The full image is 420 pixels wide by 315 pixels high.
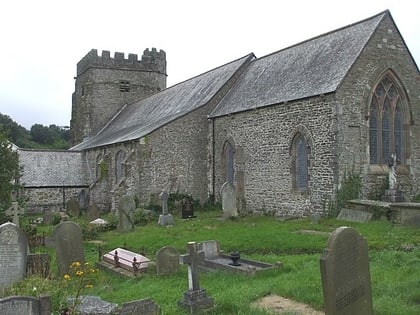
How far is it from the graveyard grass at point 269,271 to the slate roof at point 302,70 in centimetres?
608

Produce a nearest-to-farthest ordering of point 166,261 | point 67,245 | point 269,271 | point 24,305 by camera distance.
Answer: point 24,305 → point 269,271 → point 166,261 → point 67,245

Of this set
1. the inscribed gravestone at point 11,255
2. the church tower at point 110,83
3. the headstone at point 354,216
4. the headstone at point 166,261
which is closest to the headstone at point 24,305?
the inscribed gravestone at point 11,255

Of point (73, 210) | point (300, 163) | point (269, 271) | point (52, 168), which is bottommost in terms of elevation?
point (269, 271)

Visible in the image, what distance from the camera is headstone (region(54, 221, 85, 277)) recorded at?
10359mm

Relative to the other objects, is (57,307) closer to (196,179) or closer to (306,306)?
(306,306)

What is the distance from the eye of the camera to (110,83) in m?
41.2

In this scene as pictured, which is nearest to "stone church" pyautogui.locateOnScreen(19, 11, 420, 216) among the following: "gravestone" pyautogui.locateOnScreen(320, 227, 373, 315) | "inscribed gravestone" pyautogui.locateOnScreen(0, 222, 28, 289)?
"gravestone" pyautogui.locateOnScreen(320, 227, 373, 315)

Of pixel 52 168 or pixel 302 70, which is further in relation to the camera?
pixel 52 168

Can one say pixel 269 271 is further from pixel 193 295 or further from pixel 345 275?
pixel 345 275

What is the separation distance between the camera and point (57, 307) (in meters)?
6.96

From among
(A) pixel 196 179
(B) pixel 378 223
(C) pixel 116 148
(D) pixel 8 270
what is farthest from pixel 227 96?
(D) pixel 8 270

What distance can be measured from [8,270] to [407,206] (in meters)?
11.9

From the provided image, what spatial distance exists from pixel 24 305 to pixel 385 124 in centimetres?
1768

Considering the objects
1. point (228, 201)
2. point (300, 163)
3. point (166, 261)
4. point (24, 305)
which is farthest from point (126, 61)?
point (24, 305)
